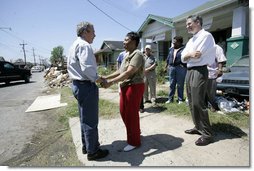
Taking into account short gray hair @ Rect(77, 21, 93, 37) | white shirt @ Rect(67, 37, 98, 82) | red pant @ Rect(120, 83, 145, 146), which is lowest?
red pant @ Rect(120, 83, 145, 146)

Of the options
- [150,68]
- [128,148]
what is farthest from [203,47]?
[150,68]

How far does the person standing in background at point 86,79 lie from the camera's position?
2559mm

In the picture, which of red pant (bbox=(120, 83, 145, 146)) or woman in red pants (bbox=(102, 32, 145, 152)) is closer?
woman in red pants (bbox=(102, 32, 145, 152))

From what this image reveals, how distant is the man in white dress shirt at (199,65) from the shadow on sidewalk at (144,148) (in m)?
0.41

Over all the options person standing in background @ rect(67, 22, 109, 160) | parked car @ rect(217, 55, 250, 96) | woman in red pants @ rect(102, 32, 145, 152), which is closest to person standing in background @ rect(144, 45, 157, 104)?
parked car @ rect(217, 55, 250, 96)

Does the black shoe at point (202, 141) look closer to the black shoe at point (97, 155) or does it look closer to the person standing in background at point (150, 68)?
the black shoe at point (97, 155)

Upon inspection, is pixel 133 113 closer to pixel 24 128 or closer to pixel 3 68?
pixel 24 128

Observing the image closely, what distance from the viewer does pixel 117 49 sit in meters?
27.8

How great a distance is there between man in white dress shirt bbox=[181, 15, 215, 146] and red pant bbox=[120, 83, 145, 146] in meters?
0.74

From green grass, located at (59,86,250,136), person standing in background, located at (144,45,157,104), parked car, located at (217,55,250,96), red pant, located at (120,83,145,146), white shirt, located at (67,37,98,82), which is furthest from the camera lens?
person standing in background, located at (144,45,157,104)

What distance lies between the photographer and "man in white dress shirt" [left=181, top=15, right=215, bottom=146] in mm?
2914

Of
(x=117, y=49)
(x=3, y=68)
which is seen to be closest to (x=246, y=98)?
(x=3, y=68)

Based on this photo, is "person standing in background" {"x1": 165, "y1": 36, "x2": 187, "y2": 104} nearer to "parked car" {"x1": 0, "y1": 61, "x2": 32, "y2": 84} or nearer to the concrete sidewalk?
the concrete sidewalk

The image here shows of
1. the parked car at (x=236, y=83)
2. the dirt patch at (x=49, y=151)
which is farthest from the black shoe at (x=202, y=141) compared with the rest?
the parked car at (x=236, y=83)
